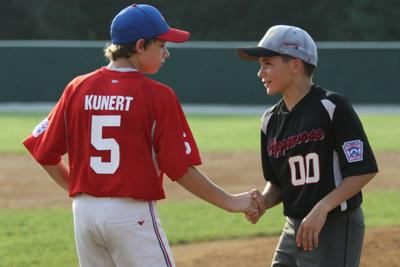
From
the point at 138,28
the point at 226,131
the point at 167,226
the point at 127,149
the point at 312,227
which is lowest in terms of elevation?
the point at 226,131

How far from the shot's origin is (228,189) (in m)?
11.4

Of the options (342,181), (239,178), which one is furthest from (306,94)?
(239,178)

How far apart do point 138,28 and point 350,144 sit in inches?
41.9

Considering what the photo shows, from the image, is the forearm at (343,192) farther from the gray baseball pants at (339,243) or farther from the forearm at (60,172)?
the forearm at (60,172)

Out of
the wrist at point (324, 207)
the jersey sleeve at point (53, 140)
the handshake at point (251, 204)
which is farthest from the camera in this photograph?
the handshake at point (251, 204)

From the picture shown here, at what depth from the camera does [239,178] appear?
40.8 feet

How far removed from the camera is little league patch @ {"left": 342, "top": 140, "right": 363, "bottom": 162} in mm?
4094

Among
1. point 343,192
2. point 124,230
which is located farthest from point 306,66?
point 124,230

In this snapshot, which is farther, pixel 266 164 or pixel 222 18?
pixel 222 18

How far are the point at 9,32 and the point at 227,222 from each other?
107 ft

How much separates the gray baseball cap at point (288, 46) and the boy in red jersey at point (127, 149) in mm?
485

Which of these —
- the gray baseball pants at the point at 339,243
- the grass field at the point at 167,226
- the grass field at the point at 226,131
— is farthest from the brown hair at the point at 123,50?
the grass field at the point at 226,131

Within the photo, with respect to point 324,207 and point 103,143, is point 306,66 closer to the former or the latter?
point 324,207

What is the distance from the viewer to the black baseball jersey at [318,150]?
4117mm
